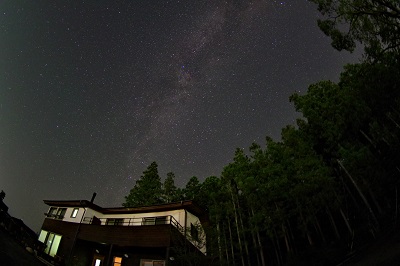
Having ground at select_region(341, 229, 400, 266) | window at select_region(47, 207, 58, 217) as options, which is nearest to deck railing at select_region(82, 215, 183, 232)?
window at select_region(47, 207, 58, 217)

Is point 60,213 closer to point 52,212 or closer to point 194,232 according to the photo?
point 52,212

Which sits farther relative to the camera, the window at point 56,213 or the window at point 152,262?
the window at point 56,213

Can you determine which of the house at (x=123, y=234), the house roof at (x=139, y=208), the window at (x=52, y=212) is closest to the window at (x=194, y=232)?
the house at (x=123, y=234)

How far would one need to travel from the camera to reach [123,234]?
19.5 meters

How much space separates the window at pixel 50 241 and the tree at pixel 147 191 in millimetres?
11268

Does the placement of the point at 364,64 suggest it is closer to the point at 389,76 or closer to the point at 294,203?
the point at 389,76

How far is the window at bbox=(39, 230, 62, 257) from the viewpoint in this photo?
24052 mm

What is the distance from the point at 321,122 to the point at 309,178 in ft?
19.8

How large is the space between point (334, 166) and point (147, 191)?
88.4 ft

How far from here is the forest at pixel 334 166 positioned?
13.4 m

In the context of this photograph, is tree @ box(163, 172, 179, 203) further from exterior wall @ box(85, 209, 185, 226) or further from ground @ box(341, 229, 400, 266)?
ground @ box(341, 229, 400, 266)

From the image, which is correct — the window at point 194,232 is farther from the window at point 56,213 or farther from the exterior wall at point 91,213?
the window at point 56,213

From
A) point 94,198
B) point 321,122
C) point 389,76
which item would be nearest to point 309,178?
point 321,122

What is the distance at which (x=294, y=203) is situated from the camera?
19.8m
